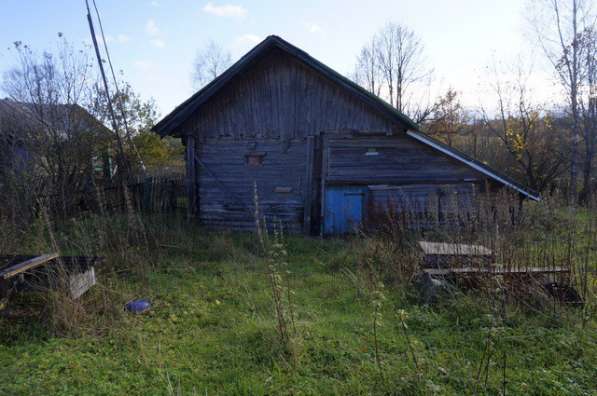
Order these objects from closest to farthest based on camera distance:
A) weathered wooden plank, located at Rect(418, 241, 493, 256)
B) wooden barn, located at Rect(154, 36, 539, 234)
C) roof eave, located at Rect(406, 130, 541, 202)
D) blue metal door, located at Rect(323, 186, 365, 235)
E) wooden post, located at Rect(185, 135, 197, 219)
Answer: weathered wooden plank, located at Rect(418, 241, 493, 256), roof eave, located at Rect(406, 130, 541, 202), wooden barn, located at Rect(154, 36, 539, 234), blue metal door, located at Rect(323, 186, 365, 235), wooden post, located at Rect(185, 135, 197, 219)

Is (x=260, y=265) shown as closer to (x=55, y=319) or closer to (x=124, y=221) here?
(x=55, y=319)

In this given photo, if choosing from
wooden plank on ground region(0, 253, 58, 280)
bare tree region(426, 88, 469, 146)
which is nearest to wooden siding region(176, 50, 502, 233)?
wooden plank on ground region(0, 253, 58, 280)

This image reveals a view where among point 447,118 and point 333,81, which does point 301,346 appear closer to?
point 333,81

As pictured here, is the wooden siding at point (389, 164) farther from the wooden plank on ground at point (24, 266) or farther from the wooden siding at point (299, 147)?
the wooden plank on ground at point (24, 266)

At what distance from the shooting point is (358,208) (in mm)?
10141

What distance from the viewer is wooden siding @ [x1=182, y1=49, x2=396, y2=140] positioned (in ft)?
32.0

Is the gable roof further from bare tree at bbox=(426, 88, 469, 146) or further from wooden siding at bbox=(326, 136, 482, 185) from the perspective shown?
bare tree at bbox=(426, 88, 469, 146)

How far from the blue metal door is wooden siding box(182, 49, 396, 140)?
180cm

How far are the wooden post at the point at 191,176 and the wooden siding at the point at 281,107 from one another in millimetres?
576

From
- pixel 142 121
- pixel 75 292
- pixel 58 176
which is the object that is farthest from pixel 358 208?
pixel 142 121

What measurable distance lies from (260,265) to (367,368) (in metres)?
3.95


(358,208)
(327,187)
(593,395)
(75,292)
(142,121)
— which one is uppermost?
(142,121)

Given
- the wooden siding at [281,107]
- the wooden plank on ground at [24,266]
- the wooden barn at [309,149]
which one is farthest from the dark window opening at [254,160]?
the wooden plank on ground at [24,266]

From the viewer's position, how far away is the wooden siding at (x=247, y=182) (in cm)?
1022
